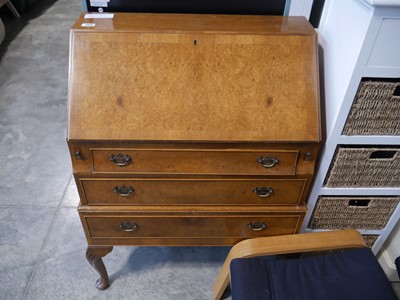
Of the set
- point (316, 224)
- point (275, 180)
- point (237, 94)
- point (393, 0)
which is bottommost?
point (316, 224)

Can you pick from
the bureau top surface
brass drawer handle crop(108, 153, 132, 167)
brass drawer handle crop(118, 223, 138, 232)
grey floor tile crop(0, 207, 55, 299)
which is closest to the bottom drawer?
brass drawer handle crop(118, 223, 138, 232)

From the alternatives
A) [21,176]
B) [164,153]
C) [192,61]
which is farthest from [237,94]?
[21,176]

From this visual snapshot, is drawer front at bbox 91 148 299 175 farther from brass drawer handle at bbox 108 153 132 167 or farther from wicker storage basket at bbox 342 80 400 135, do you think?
wicker storage basket at bbox 342 80 400 135

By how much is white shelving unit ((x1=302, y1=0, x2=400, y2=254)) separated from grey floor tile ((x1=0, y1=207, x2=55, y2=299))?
1309 millimetres

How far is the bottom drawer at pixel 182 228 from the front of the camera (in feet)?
3.86

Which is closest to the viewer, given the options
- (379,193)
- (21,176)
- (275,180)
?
(275,180)

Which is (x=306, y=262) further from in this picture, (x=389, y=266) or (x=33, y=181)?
(x=33, y=181)

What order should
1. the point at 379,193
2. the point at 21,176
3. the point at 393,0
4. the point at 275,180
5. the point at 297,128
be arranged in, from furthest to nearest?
the point at 21,176, the point at 379,193, the point at 275,180, the point at 297,128, the point at 393,0

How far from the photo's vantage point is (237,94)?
39.1 inches

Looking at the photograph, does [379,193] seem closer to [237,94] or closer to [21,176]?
[237,94]

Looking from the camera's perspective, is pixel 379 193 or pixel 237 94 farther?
pixel 379 193

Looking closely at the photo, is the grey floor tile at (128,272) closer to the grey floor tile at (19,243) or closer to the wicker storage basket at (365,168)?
the grey floor tile at (19,243)

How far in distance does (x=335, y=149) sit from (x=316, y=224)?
39 cm

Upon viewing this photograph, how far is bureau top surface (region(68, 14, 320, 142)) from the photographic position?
0.97m
